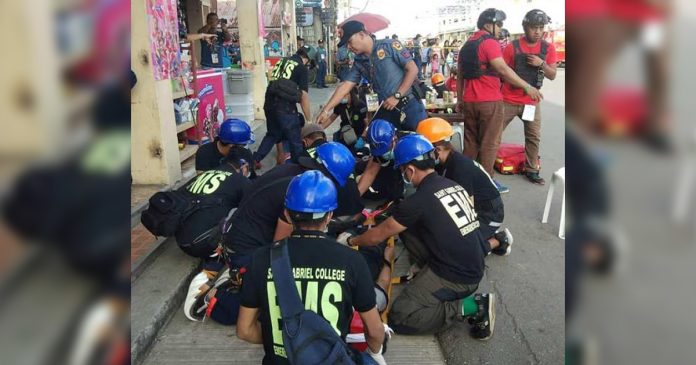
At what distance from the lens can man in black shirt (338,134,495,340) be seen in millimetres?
3375

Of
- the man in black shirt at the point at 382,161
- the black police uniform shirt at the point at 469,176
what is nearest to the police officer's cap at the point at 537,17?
the man in black shirt at the point at 382,161

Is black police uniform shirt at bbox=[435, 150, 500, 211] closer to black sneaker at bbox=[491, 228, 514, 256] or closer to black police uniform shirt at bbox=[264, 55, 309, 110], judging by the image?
black sneaker at bbox=[491, 228, 514, 256]

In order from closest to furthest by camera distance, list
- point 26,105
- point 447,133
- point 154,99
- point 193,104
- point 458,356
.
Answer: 1. point 26,105
2. point 458,356
3. point 447,133
4. point 154,99
5. point 193,104

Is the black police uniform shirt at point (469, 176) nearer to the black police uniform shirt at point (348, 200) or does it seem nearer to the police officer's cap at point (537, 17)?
the black police uniform shirt at point (348, 200)

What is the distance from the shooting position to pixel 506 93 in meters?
6.76

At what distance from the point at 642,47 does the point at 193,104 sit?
7.38 metres

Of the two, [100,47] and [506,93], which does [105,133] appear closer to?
[100,47]

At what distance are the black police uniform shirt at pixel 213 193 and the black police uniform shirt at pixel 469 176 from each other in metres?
1.73

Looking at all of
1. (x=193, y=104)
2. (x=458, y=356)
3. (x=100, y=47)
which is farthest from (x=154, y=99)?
(x=100, y=47)

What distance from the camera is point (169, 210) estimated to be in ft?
13.5

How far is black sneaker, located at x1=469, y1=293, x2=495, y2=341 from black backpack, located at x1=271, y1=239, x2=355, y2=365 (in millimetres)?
A: 1437

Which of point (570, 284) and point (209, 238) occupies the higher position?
point (570, 284)

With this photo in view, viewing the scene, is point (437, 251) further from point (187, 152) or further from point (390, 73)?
point (187, 152)

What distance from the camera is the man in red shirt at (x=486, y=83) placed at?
618 centimetres
